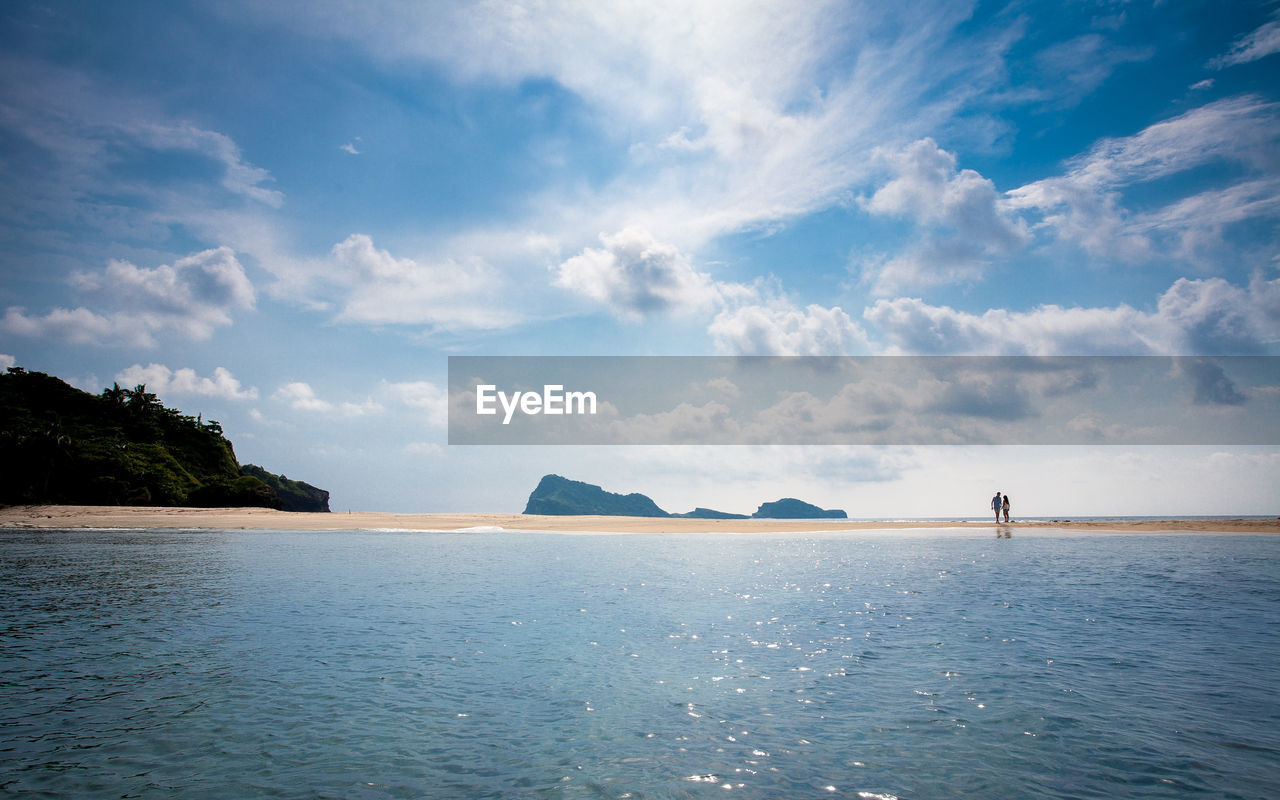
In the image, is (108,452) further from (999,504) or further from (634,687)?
(999,504)

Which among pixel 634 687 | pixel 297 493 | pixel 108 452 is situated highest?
pixel 108 452

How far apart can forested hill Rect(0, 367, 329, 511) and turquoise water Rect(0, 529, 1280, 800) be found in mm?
71584

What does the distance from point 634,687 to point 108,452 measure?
103 meters

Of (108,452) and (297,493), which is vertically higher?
(108,452)

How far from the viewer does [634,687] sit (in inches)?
440

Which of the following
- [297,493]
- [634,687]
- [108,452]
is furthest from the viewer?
[297,493]

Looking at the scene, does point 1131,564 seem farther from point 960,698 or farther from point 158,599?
point 158,599

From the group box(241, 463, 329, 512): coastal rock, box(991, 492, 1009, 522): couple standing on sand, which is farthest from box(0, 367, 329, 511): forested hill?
box(991, 492, 1009, 522): couple standing on sand

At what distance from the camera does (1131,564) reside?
3048 cm

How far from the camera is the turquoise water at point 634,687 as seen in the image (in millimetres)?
7516

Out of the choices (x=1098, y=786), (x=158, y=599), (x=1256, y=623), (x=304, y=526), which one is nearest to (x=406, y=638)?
(x=158, y=599)

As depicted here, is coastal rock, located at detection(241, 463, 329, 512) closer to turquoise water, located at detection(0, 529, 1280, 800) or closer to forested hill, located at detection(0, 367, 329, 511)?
forested hill, located at detection(0, 367, 329, 511)

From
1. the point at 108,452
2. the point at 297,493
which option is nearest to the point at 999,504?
the point at 108,452

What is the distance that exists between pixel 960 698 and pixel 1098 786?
3.29 metres
